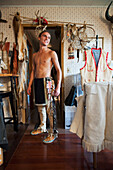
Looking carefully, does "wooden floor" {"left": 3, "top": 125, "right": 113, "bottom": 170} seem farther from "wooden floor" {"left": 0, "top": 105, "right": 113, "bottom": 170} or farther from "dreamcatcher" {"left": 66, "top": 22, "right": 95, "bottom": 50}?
"dreamcatcher" {"left": 66, "top": 22, "right": 95, "bottom": 50}

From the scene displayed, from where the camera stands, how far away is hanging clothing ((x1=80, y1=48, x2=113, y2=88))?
6.59 ft

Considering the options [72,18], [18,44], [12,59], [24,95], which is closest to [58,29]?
[72,18]

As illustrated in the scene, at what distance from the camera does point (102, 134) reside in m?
1.03

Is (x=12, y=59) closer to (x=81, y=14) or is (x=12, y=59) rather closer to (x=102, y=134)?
(x=81, y=14)

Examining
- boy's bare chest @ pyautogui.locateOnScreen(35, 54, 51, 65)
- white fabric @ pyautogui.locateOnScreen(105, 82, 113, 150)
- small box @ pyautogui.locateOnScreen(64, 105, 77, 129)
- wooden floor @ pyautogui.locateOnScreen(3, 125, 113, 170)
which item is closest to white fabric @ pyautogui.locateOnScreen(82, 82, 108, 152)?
white fabric @ pyautogui.locateOnScreen(105, 82, 113, 150)

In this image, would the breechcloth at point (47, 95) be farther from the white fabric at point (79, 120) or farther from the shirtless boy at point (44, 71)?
the white fabric at point (79, 120)

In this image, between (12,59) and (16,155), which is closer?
(16,155)

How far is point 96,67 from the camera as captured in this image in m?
2.02

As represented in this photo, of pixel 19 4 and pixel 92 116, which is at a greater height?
pixel 19 4

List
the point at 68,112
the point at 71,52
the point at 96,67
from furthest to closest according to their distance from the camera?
the point at 71,52
the point at 68,112
the point at 96,67

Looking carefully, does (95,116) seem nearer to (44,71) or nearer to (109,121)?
(109,121)

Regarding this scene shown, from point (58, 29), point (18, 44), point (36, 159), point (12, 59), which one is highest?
point (58, 29)

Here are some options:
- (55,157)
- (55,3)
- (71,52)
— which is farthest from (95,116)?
(55,3)

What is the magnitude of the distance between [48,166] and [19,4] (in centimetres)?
293
